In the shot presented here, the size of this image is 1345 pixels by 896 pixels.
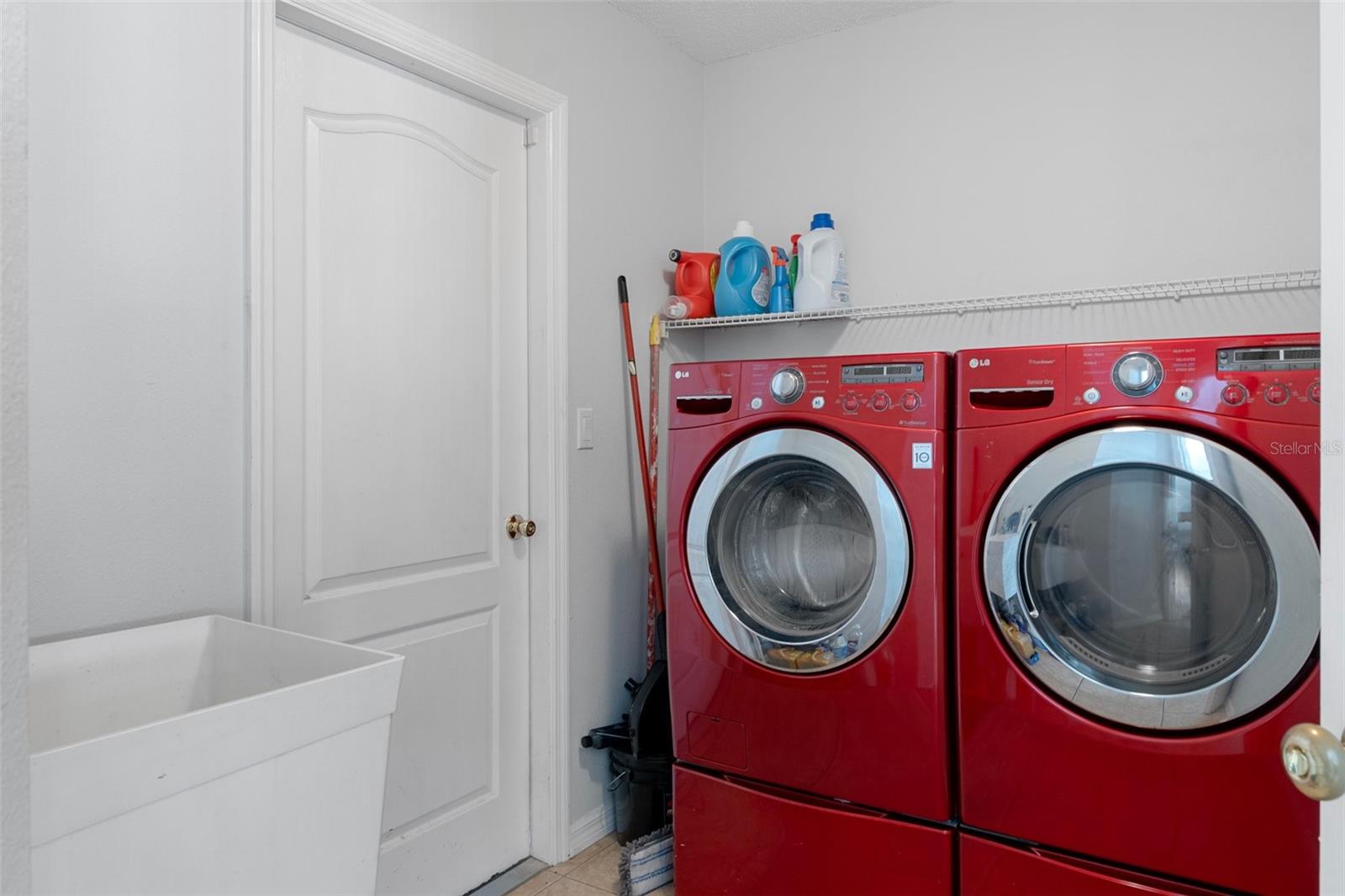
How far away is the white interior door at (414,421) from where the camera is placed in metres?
1.78

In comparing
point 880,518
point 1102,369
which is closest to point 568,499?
point 880,518

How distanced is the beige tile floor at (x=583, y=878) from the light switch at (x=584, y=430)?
1.11m

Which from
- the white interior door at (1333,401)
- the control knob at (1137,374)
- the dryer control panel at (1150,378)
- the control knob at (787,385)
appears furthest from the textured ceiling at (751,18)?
the white interior door at (1333,401)

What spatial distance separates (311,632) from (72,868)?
993mm

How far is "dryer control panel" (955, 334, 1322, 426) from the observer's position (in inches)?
54.1

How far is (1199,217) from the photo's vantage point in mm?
2148

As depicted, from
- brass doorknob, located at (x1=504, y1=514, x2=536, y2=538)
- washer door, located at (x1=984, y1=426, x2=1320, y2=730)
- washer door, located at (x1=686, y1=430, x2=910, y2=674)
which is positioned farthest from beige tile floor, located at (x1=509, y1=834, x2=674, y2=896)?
washer door, located at (x1=984, y1=426, x2=1320, y2=730)

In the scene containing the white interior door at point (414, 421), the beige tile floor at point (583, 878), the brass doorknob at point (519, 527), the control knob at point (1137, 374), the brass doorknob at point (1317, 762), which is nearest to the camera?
the brass doorknob at point (1317, 762)

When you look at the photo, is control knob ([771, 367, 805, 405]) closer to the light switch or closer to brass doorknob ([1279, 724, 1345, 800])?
the light switch

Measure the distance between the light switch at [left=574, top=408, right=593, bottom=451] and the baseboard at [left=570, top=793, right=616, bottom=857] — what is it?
3.38 ft

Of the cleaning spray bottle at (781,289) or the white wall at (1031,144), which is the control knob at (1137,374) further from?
the cleaning spray bottle at (781,289)

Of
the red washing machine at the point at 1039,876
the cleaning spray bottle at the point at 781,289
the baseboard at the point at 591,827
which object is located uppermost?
the cleaning spray bottle at the point at 781,289

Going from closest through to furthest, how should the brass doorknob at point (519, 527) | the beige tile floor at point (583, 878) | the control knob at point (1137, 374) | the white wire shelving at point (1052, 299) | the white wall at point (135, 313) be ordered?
the white wall at point (135, 313), the control knob at point (1137, 374), the white wire shelving at point (1052, 299), the beige tile floor at point (583, 878), the brass doorknob at point (519, 527)

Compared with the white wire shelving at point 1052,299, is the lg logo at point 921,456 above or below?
below
